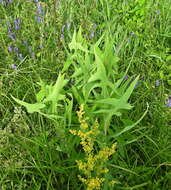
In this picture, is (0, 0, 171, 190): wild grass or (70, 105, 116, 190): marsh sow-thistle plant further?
(0, 0, 171, 190): wild grass

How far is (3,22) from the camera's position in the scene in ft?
7.89

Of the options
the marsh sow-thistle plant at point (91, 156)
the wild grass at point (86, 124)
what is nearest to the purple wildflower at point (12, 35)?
the wild grass at point (86, 124)

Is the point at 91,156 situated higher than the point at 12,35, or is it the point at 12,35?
the point at 12,35

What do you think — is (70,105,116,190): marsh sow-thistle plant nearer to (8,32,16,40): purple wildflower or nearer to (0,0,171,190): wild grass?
(0,0,171,190): wild grass

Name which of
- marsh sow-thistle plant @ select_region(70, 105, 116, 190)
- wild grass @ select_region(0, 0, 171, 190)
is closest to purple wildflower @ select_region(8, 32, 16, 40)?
wild grass @ select_region(0, 0, 171, 190)

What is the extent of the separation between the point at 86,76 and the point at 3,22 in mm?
1047

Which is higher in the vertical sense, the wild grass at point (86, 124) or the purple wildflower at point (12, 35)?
the purple wildflower at point (12, 35)

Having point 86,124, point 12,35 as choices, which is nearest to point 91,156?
point 86,124

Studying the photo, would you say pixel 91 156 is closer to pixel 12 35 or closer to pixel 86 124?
pixel 86 124

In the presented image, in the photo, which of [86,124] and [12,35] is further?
[12,35]

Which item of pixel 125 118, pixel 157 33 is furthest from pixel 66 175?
pixel 157 33

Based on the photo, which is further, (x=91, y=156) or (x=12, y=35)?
(x=12, y=35)

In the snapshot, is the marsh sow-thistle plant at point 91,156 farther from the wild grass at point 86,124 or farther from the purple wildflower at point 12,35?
the purple wildflower at point 12,35

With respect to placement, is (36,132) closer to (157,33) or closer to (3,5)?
(157,33)
